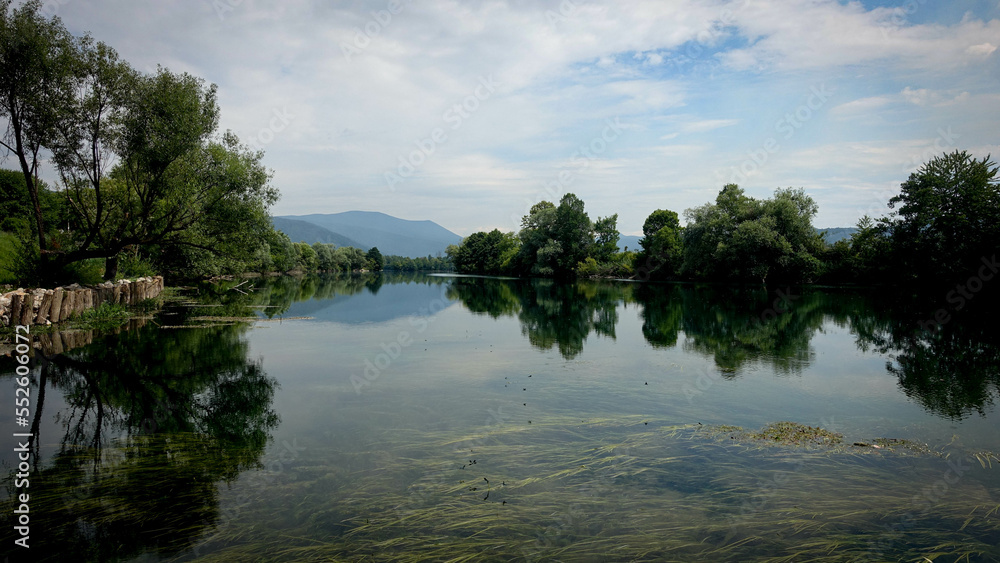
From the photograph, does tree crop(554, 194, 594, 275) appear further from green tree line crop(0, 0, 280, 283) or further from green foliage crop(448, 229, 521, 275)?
green tree line crop(0, 0, 280, 283)

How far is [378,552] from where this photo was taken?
508 cm

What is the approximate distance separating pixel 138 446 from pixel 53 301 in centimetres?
1633

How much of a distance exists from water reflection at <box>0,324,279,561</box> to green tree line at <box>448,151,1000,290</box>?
51280 millimetres

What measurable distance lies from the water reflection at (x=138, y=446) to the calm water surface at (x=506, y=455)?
0.13 feet

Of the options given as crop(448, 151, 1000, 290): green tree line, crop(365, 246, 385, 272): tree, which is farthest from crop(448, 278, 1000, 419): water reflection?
crop(365, 246, 385, 272): tree

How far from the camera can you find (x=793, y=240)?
5806 centimetres

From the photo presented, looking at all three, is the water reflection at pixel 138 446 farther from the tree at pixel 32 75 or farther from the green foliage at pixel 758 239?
the green foliage at pixel 758 239

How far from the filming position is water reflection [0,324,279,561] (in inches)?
214

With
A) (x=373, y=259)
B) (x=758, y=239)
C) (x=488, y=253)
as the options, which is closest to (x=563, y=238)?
(x=488, y=253)

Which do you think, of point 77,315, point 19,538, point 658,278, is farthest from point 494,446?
point 658,278

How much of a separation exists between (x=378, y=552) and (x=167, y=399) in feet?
26.9

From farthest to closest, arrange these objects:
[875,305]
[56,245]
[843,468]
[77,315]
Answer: [875,305] < [56,245] < [77,315] < [843,468]

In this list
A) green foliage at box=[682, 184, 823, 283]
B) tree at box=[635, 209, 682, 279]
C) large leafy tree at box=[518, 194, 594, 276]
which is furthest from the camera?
large leafy tree at box=[518, 194, 594, 276]

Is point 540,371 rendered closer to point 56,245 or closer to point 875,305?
point 56,245
